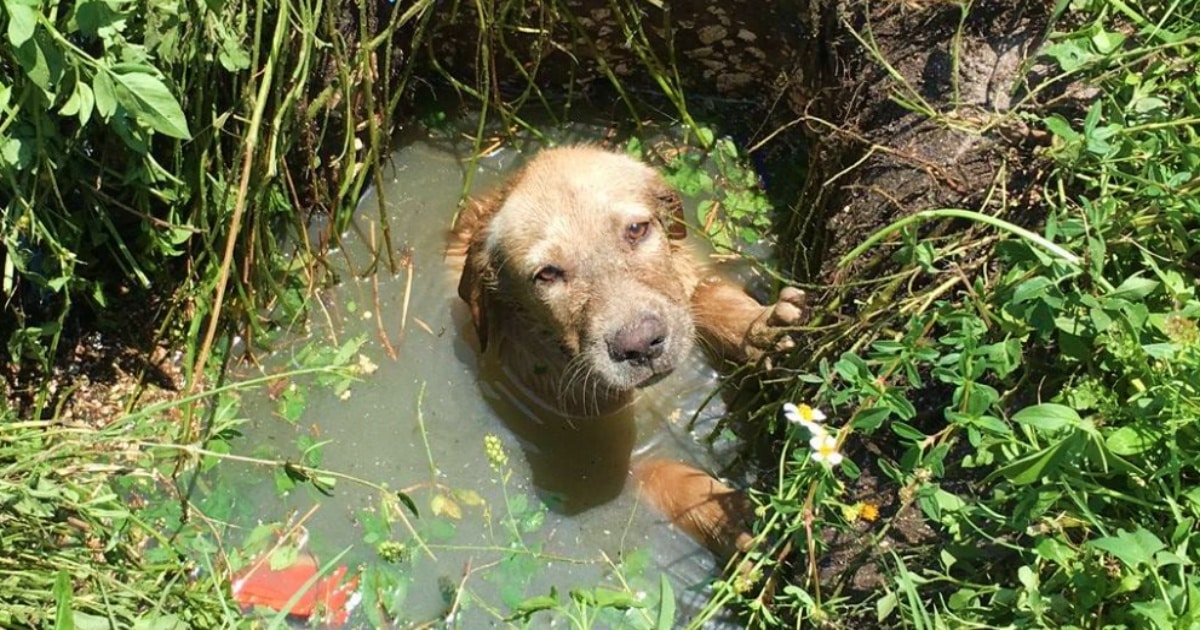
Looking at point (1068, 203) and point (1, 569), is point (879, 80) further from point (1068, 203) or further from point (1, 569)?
point (1, 569)

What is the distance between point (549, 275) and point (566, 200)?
31 cm

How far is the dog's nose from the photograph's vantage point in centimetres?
379

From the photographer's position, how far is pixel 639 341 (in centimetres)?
378

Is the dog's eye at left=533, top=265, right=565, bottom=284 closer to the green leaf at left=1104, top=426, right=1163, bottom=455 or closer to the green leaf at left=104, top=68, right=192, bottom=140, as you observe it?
the green leaf at left=104, top=68, right=192, bottom=140

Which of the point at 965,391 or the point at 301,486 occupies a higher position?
the point at 965,391

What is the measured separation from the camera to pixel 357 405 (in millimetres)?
4488

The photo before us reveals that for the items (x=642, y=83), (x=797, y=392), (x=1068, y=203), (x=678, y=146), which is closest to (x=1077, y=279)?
(x=1068, y=203)

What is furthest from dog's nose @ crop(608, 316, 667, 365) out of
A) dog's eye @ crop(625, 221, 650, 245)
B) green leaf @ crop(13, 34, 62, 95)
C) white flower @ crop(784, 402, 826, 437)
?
green leaf @ crop(13, 34, 62, 95)

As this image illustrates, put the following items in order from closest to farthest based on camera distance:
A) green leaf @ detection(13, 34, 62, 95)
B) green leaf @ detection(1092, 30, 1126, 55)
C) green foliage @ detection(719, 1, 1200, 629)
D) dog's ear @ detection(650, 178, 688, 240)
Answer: green foliage @ detection(719, 1, 1200, 629) → green leaf @ detection(13, 34, 62, 95) → green leaf @ detection(1092, 30, 1126, 55) → dog's ear @ detection(650, 178, 688, 240)

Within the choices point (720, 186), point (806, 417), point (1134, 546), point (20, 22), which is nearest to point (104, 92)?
point (20, 22)

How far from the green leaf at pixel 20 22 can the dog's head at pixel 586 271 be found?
78.3 inches

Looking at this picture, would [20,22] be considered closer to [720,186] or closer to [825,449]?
[825,449]

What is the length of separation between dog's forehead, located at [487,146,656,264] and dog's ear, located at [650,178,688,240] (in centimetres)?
6

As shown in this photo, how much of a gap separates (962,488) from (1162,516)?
559 mm
